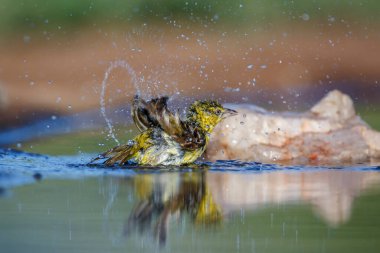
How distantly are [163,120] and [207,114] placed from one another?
69cm

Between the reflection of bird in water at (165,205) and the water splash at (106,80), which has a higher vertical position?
the water splash at (106,80)

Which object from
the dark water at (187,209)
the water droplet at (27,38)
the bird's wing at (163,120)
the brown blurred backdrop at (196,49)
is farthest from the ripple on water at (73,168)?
the water droplet at (27,38)

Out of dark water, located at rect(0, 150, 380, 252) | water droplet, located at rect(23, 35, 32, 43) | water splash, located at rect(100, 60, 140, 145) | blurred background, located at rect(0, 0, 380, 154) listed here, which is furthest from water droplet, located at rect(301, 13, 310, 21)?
dark water, located at rect(0, 150, 380, 252)

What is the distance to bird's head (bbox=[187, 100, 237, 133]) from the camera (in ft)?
37.2

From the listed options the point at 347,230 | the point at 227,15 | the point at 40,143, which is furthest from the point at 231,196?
the point at 227,15

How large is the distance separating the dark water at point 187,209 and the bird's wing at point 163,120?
0.29 meters

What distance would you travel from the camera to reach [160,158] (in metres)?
10.8

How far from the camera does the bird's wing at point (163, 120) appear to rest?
35.5 feet

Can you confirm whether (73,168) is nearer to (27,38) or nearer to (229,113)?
(229,113)

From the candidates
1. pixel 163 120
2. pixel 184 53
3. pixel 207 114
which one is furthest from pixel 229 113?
pixel 184 53

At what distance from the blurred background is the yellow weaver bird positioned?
5.02m

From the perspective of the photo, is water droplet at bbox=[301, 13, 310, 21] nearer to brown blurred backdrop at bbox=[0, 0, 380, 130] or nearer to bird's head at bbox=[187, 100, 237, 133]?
brown blurred backdrop at bbox=[0, 0, 380, 130]

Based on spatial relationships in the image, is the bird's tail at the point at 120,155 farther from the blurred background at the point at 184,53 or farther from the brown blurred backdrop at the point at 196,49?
the brown blurred backdrop at the point at 196,49

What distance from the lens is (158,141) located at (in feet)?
35.7
